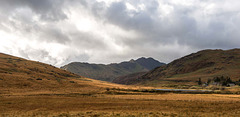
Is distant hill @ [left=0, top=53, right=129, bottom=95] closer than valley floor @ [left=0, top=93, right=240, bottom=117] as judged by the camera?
No

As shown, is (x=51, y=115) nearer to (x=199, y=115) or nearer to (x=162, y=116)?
(x=162, y=116)

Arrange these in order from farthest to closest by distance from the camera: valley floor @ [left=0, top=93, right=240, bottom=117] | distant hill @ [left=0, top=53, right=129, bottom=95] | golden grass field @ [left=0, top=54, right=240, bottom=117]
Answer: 1. distant hill @ [left=0, top=53, right=129, bottom=95]
2. golden grass field @ [left=0, top=54, right=240, bottom=117]
3. valley floor @ [left=0, top=93, right=240, bottom=117]

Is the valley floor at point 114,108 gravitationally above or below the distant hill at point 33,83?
below

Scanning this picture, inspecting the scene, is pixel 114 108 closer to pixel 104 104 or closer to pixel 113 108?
pixel 113 108

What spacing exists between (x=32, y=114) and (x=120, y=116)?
43.0ft

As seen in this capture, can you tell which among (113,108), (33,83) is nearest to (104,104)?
(113,108)

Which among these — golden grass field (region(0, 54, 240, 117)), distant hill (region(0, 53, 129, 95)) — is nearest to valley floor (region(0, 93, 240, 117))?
golden grass field (region(0, 54, 240, 117))

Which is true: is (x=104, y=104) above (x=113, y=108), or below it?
above

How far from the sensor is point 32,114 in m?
26.2

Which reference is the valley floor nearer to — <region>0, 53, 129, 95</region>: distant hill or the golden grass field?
the golden grass field

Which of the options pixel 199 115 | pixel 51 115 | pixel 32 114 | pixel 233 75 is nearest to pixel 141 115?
pixel 199 115

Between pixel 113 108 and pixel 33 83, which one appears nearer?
pixel 113 108

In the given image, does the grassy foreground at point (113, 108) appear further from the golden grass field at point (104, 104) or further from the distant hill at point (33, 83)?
the distant hill at point (33, 83)

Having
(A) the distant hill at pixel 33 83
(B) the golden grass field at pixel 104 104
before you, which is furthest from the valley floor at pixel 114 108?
(A) the distant hill at pixel 33 83
